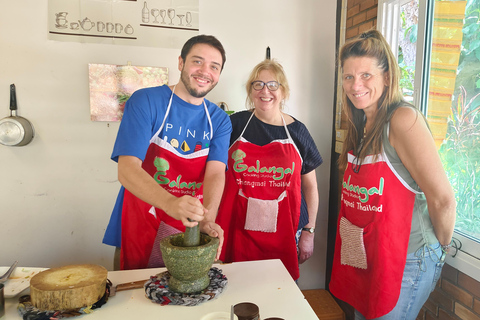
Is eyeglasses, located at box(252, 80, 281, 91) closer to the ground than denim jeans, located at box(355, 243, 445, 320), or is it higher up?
higher up

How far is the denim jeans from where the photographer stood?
140 centimetres

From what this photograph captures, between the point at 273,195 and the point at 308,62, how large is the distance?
3.82ft

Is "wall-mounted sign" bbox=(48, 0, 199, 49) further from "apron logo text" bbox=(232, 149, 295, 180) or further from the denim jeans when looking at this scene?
the denim jeans

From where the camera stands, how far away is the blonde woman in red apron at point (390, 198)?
134cm

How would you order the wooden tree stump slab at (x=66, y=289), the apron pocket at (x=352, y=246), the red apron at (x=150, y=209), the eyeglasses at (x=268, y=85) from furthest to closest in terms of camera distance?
the eyeglasses at (x=268, y=85) < the red apron at (x=150, y=209) < the apron pocket at (x=352, y=246) < the wooden tree stump slab at (x=66, y=289)

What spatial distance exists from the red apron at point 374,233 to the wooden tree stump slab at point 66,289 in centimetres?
109

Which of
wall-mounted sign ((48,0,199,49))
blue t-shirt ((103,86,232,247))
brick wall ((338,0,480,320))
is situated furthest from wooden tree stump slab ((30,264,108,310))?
wall-mounted sign ((48,0,199,49))

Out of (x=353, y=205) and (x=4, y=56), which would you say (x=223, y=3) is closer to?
(x=4, y=56)

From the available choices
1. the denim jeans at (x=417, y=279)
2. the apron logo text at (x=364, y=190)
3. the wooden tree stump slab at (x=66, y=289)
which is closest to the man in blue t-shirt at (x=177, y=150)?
the wooden tree stump slab at (x=66, y=289)

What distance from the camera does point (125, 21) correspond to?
230 centimetres

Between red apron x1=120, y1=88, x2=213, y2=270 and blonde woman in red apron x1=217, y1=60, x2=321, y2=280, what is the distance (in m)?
0.42

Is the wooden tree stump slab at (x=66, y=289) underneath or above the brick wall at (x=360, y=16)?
underneath

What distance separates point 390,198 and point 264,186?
0.75 m

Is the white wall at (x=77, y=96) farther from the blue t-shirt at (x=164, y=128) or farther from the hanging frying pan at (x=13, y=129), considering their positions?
the blue t-shirt at (x=164, y=128)
